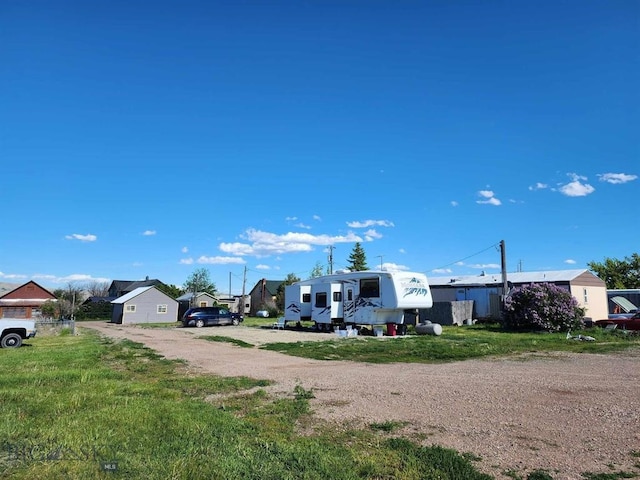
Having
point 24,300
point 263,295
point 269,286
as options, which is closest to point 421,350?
point 263,295

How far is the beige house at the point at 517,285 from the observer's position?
33312 millimetres

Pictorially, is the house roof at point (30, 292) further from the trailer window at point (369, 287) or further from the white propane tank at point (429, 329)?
the white propane tank at point (429, 329)

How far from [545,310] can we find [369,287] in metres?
8.80

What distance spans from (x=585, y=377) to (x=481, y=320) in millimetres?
24938

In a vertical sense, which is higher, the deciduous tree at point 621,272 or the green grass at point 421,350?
the deciduous tree at point 621,272

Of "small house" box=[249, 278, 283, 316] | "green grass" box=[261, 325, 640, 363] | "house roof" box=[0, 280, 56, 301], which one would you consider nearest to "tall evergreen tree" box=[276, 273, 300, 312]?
"small house" box=[249, 278, 283, 316]

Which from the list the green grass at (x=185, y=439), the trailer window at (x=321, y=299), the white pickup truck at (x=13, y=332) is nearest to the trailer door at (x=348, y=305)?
the trailer window at (x=321, y=299)

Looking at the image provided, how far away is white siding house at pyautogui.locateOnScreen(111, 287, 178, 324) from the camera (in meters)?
47.4

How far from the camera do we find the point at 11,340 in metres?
18.2

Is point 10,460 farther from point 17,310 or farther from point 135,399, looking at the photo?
point 17,310

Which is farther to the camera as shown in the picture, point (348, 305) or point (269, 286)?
point (269, 286)

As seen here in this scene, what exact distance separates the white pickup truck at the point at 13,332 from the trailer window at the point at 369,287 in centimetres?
1460

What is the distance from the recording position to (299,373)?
1041 centimetres

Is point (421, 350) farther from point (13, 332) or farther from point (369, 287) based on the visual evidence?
point (13, 332)
